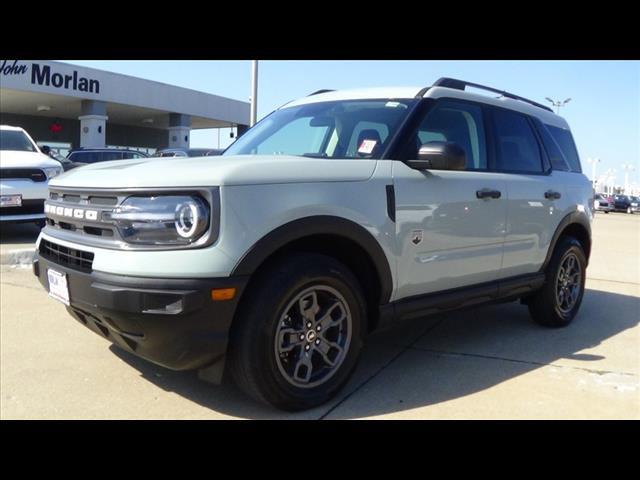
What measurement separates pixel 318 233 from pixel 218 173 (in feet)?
2.04

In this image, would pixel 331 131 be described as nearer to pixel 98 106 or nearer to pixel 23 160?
pixel 23 160

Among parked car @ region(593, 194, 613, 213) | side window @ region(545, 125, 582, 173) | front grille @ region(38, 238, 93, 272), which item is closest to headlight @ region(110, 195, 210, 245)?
front grille @ region(38, 238, 93, 272)

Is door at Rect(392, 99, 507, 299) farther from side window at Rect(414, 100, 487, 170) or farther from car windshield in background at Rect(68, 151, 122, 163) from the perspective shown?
car windshield in background at Rect(68, 151, 122, 163)

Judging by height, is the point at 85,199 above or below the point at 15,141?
below

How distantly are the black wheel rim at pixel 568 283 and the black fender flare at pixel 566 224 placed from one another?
0.71 feet

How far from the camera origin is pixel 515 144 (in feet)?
14.9

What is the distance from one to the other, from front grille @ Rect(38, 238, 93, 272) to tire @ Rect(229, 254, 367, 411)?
0.83m

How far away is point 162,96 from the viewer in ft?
98.5

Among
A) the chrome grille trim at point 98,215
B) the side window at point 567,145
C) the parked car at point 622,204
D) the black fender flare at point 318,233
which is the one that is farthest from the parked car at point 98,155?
the parked car at point 622,204

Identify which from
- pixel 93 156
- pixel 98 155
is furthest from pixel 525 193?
pixel 93 156
